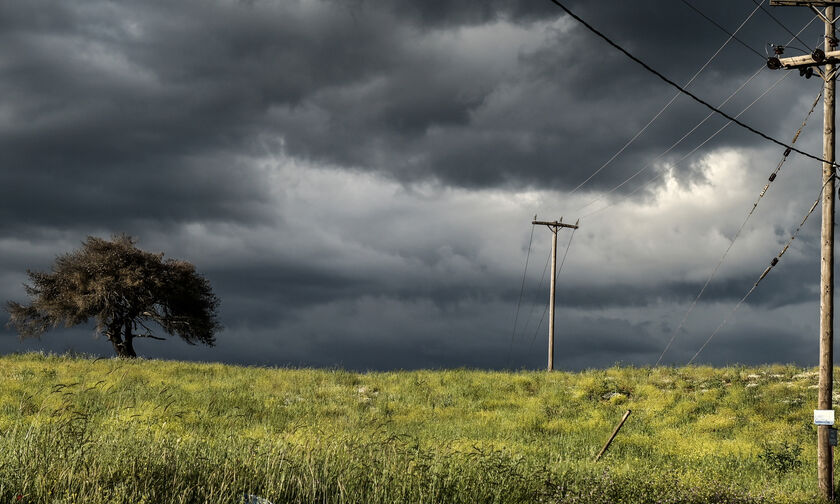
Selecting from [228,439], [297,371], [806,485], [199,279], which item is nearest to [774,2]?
[806,485]

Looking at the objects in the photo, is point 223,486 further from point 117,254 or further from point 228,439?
point 117,254

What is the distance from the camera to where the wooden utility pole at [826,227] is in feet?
57.0

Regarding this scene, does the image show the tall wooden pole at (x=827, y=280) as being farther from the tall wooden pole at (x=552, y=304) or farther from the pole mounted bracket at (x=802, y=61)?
the tall wooden pole at (x=552, y=304)

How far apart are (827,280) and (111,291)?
131 feet

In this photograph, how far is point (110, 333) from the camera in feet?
145

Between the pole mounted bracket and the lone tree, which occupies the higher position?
the pole mounted bracket

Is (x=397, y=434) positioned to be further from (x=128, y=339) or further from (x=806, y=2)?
(x=128, y=339)

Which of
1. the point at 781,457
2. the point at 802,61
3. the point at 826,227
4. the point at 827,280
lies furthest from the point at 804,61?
the point at 781,457

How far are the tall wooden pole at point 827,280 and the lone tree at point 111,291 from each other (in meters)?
37.8

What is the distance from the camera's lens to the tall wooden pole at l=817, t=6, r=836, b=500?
17312 mm

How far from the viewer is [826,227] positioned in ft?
60.4

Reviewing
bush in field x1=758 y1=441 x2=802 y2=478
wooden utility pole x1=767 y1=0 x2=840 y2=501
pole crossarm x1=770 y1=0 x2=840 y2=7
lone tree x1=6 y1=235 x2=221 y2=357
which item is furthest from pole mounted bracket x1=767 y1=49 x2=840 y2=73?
lone tree x1=6 y1=235 x2=221 y2=357

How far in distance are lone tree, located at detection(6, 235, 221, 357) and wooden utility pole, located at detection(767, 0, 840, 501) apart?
3777cm

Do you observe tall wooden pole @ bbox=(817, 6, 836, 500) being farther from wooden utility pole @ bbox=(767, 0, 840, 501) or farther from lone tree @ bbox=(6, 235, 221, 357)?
lone tree @ bbox=(6, 235, 221, 357)
